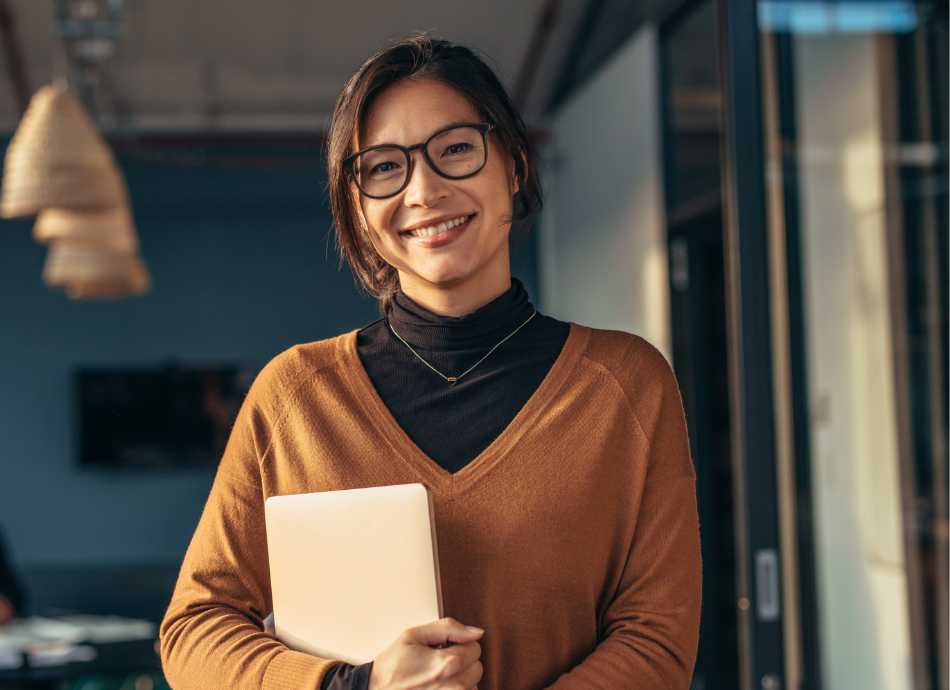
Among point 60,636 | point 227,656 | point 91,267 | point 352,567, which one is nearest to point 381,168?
point 352,567

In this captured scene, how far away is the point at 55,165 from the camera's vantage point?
3.41m

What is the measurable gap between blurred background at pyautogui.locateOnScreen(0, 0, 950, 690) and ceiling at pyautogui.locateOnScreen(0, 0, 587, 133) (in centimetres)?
3

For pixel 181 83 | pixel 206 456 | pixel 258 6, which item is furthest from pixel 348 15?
pixel 206 456

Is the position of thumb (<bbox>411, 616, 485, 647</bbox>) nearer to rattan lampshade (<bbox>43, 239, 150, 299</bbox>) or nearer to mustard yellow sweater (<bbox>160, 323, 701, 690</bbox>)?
mustard yellow sweater (<bbox>160, 323, 701, 690</bbox>)

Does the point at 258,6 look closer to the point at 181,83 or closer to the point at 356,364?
the point at 181,83

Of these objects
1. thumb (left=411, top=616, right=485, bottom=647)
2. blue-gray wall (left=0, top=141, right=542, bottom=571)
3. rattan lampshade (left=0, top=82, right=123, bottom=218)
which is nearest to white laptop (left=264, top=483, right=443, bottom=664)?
thumb (left=411, top=616, right=485, bottom=647)

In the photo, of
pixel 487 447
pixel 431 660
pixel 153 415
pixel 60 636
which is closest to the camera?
pixel 431 660

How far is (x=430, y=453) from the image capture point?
1188 millimetres

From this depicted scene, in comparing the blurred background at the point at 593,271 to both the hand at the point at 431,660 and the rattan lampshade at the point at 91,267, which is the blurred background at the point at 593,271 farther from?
the hand at the point at 431,660

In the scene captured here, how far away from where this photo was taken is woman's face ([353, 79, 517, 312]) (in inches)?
46.3

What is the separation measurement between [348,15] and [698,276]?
249 cm

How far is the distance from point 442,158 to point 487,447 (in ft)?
0.94

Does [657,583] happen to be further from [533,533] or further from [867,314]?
[867,314]

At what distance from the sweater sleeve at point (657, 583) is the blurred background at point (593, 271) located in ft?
1.18
